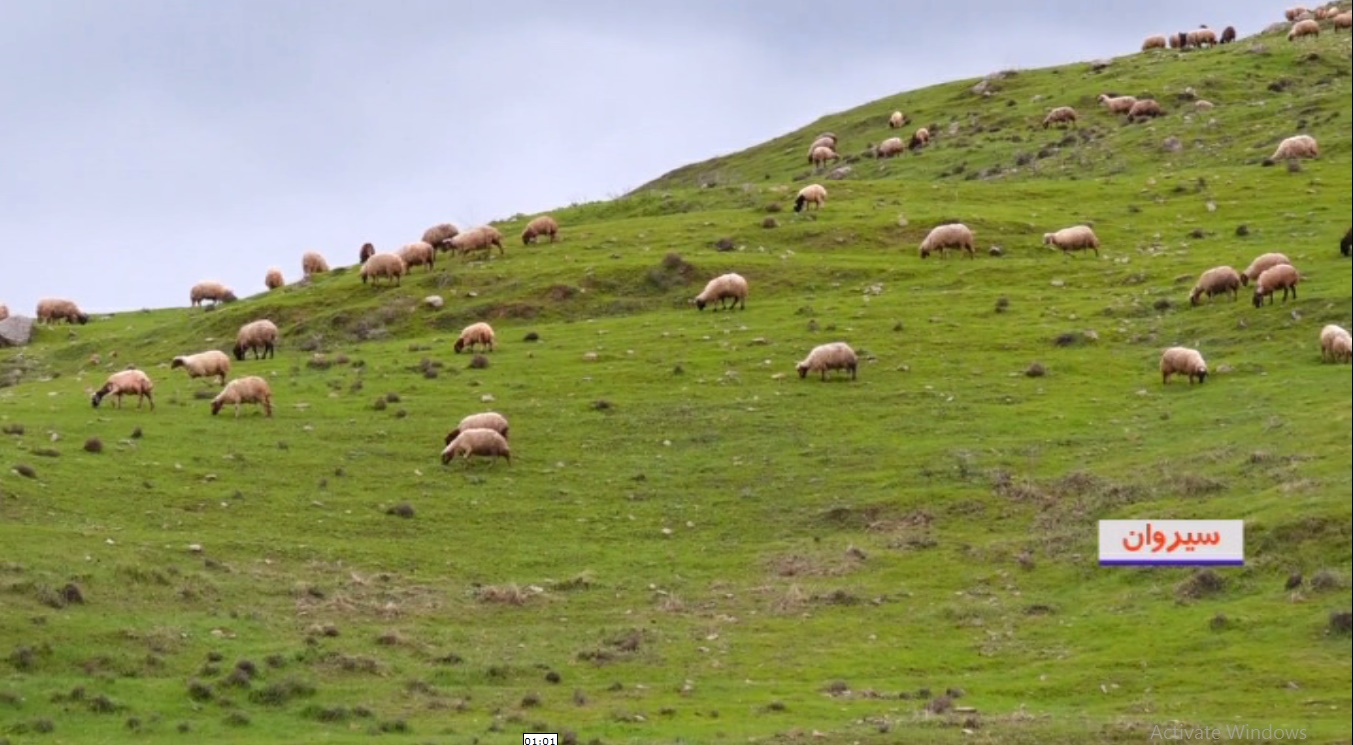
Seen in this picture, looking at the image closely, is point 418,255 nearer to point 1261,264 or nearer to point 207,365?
point 207,365

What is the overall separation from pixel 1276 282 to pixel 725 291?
15.8m

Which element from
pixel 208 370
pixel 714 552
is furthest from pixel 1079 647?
pixel 208 370

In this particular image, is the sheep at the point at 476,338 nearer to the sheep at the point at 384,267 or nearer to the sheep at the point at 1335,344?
the sheep at the point at 384,267

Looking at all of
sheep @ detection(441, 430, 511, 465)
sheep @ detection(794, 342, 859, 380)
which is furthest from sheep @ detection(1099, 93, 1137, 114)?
sheep @ detection(441, 430, 511, 465)

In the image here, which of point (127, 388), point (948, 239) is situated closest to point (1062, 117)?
point (948, 239)

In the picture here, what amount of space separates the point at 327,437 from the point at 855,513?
1285 centimetres

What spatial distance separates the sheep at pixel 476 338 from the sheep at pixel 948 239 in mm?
15455

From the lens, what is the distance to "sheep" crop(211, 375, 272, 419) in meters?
Result: 51.8

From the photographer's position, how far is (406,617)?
3800 cm

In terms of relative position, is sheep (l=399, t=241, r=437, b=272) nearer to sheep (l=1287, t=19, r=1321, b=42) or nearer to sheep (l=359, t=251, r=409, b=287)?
sheep (l=359, t=251, r=409, b=287)

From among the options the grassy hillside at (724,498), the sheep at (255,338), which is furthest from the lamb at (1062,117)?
the sheep at (255,338)

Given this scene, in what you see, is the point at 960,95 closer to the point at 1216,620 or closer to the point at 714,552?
the point at 714,552

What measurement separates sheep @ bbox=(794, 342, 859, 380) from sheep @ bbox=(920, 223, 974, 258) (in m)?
14.2

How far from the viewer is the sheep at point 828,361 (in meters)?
54.0
